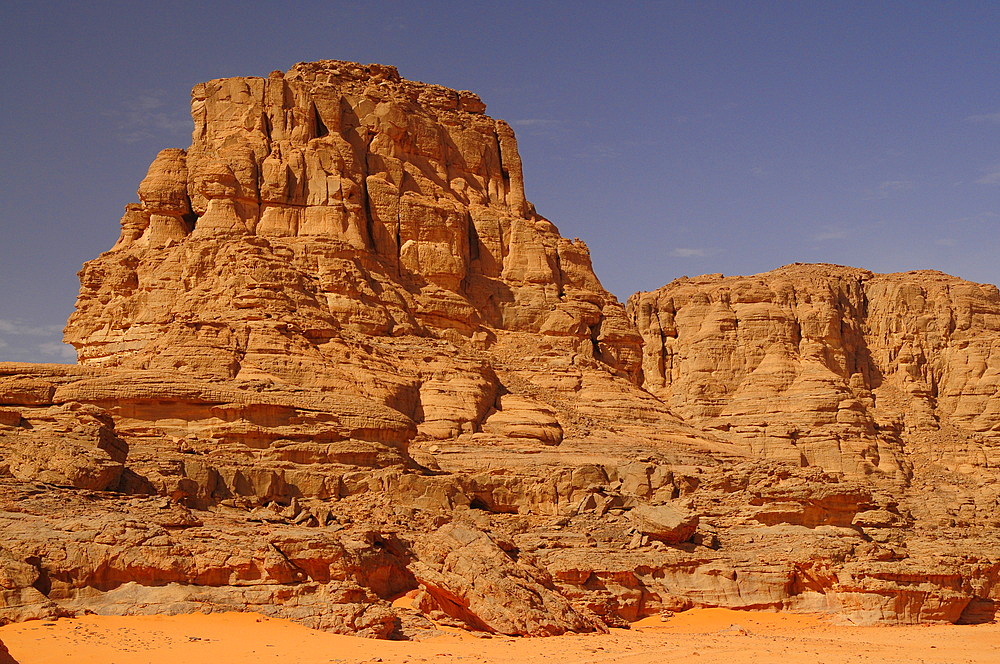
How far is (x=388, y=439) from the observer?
4212 cm

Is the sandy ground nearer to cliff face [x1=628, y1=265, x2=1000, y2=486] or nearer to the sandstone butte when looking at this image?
the sandstone butte

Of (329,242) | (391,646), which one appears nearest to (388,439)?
(391,646)

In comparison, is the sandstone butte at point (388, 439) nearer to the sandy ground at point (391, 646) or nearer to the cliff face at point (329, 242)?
the cliff face at point (329, 242)

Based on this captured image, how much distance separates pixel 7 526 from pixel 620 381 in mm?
34775

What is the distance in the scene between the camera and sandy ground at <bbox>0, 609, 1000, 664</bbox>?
83.0 ft

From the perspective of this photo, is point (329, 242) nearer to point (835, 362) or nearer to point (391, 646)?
point (391, 646)

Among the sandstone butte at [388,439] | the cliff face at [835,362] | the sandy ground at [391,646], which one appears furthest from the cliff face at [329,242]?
the cliff face at [835,362]

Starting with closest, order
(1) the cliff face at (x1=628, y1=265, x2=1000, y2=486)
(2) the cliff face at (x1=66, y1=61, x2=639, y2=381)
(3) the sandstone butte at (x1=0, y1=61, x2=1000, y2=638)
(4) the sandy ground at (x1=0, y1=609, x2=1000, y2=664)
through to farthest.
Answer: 1. (4) the sandy ground at (x1=0, y1=609, x2=1000, y2=664)
2. (3) the sandstone butte at (x1=0, y1=61, x2=1000, y2=638)
3. (2) the cliff face at (x1=66, y1=61, x2=639, y2=381)
4. (1) the cliff face at (x1=628, y1=265, x2=1000, y2=486)

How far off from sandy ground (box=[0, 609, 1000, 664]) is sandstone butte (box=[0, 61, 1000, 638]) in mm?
843

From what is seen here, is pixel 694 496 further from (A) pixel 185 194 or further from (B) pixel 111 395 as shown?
(A) pixel 185 194

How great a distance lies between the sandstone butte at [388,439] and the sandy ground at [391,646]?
33.2 inches

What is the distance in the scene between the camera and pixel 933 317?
108 m

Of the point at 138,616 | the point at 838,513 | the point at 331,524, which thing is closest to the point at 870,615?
the point at 838,513

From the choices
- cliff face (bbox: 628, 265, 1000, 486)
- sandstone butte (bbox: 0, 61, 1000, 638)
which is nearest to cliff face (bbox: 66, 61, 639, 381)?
sandstone butte (bbox: 0, 61, 1000, 638)
